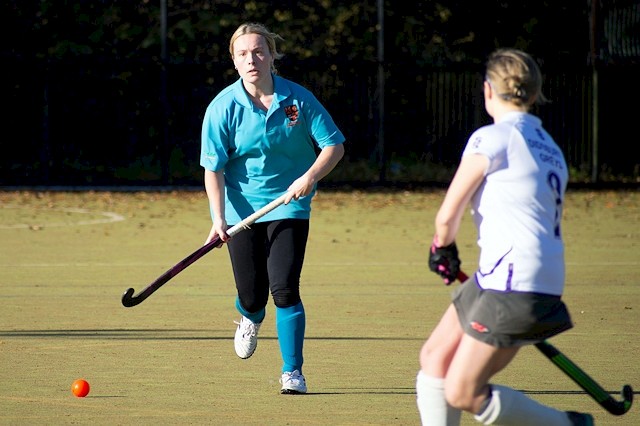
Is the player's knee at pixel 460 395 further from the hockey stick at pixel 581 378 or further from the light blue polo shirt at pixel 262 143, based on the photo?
the light blue polo shirt at pixel 262 143

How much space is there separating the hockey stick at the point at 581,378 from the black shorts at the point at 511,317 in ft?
0.71

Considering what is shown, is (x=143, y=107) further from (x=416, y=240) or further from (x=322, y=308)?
(x=322, y=308)

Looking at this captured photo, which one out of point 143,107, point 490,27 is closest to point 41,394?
point 143,107

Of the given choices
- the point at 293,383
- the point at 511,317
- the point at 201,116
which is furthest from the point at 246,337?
the point at 201,116

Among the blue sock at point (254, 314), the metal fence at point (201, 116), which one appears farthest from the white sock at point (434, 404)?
the metal fence at point (201, 116)

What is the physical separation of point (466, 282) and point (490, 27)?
60.6ft

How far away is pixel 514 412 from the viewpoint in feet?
14.5

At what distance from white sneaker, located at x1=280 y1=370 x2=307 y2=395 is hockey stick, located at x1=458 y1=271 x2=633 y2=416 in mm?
1753

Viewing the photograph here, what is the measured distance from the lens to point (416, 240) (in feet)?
46.4

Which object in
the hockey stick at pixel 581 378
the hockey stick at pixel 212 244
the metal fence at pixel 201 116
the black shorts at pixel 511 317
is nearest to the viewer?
the black shorts at pixel 511 317

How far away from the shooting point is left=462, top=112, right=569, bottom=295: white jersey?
14.0 feet

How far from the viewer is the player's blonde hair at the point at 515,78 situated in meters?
4.34

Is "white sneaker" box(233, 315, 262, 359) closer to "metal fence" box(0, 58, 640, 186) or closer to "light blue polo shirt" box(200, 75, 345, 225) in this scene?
"light blue polo shirt" box(200, 75, 345, 225)

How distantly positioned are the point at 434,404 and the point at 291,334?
196cm
